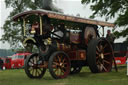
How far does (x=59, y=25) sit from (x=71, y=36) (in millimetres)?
736

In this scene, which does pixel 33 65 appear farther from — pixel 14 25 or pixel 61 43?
pixel 14 25

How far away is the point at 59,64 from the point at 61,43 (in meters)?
1.06

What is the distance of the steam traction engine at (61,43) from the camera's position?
10055 millimetres

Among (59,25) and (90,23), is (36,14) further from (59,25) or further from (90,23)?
(90,23)

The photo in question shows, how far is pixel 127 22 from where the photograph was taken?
1641cm

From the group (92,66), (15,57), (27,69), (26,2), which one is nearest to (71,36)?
(92,66)

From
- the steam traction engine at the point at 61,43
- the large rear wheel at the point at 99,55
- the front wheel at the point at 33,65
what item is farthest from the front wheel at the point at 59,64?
the large rear wheel at the point at 99,55

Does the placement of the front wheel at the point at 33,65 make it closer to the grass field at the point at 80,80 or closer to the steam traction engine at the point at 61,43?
the steam traction engine at the point at 61,43

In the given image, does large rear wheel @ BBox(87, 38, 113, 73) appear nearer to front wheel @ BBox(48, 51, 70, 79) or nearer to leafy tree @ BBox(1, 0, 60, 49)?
front wheel @ BBox(48, 51, 70, 79)

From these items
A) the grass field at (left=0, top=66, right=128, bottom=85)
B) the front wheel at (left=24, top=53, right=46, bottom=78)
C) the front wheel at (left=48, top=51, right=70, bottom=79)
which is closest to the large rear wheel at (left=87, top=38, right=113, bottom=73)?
the grass field at (left=0, top=66, right=128, bottom=85)

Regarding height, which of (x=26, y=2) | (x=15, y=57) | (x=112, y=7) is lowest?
(x=15, y=57)

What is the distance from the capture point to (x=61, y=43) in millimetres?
10742

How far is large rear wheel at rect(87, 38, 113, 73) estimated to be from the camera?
36.9 feet

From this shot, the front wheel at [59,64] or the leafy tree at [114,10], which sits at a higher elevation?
the leafy tree at [114,10]
